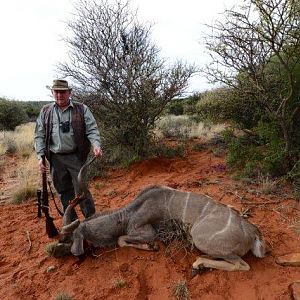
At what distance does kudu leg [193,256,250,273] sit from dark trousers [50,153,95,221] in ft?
5.92

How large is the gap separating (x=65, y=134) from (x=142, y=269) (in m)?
2.08

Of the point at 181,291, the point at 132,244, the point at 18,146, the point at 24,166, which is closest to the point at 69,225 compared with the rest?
the point at 132,244

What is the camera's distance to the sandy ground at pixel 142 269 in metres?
3.94

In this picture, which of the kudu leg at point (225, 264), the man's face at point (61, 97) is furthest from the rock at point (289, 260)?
the man's face at point (61, 97)

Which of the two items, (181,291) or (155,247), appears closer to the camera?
(181,291)

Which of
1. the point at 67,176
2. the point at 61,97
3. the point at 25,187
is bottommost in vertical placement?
the point at 25,187

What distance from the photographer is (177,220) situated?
4.70 m

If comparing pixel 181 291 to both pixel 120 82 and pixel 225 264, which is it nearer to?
pixel 225 264

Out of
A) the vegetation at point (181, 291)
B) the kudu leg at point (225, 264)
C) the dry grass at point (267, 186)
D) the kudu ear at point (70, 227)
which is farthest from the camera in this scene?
the dry grass at point (267, 186)

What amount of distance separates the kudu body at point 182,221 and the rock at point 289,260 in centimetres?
22

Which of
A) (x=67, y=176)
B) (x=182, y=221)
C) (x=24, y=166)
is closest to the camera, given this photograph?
(x=182, y=221)

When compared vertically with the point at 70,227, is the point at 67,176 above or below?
above

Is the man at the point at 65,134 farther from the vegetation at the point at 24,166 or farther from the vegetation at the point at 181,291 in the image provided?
the vegetation at the point at 24,166

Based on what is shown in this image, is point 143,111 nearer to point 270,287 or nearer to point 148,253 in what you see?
point 148,253
